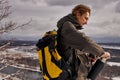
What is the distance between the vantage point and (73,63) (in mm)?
3033

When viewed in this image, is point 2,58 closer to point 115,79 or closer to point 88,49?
point 88,49

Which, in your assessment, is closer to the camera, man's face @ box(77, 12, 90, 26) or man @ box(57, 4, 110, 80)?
man @ box(57, 4, 110, 80)

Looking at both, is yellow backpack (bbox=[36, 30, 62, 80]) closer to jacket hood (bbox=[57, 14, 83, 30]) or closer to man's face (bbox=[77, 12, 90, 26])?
jacket hood (bbox=[57, 14, 83, 30])

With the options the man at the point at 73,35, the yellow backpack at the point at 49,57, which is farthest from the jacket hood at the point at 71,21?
the yellow backpack at the point at 49,57

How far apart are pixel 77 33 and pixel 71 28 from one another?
0.23 feet

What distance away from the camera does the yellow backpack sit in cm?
294

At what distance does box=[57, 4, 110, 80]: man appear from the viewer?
2.90 meters

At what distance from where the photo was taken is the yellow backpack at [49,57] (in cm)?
294

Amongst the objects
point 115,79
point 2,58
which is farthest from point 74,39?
point 115,79

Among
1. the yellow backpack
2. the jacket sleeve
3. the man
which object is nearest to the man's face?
the man

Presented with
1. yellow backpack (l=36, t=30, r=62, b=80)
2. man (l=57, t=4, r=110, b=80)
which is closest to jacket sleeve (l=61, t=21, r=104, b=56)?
man (l=57, t=4, r=110, b=80)

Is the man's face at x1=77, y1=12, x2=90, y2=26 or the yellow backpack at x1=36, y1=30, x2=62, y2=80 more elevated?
the man's face at x1=77, y1=12, x2=90, y2=26

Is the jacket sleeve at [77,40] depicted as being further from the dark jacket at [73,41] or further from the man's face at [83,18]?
the man's face at [83,18]

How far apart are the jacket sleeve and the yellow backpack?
105mm
